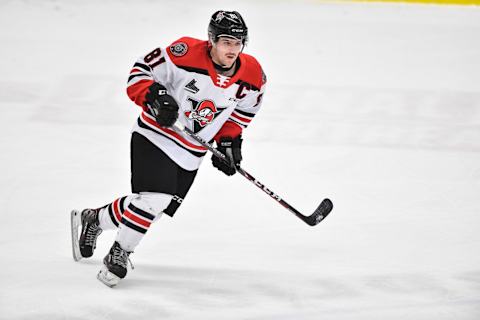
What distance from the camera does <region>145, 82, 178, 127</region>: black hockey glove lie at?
2965mm

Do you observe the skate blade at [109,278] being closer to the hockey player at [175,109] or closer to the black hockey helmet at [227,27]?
the hockey player at [175,109]

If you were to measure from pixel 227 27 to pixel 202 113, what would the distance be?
34 centimetres

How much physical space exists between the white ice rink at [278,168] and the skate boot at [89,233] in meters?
0.07

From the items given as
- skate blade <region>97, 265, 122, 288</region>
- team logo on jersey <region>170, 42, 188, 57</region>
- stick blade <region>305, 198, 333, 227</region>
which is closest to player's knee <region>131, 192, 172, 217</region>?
skate blade <region>97, 265, 122, 288</region>

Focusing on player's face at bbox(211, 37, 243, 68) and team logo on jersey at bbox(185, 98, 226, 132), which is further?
team logo on jersey at bbox(185, 98, 226, 132)

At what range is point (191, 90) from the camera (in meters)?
3.15

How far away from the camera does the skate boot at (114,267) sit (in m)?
3.13

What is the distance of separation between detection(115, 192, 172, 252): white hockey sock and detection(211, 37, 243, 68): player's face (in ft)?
1.70

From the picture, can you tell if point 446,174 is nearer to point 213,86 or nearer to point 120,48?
point 213,86

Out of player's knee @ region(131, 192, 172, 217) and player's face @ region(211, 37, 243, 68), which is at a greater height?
player's face @ region(211, 37, 243, 68)

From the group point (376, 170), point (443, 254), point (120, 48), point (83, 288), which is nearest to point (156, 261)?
point (83, 288)

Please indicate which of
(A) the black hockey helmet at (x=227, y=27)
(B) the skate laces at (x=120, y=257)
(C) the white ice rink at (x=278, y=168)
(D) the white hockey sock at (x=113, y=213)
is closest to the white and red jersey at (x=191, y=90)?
(A) the black hockey helmet at (x=227, y=27)

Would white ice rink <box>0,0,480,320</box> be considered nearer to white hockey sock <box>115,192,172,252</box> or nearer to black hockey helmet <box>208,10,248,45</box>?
white hockey sock <box>115,192,172,252</box>

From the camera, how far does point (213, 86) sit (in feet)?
10.3
